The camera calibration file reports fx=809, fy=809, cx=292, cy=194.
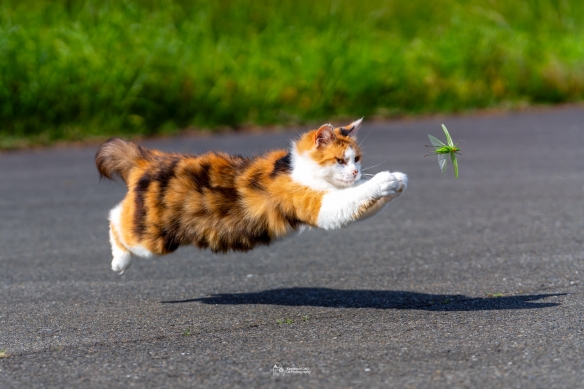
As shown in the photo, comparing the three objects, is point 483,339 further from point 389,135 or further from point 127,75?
point 127,75

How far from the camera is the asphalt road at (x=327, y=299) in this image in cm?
392

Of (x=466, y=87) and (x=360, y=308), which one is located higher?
(x=466, y=87)

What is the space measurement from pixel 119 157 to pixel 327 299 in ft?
5.58

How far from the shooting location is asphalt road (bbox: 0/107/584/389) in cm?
392

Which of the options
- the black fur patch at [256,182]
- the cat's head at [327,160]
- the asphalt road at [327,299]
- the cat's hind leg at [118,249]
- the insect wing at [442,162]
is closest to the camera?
the asphalt road at [327,299]

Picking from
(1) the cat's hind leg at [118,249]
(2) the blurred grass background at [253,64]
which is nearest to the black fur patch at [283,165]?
(1) the cat's hind leg at [118,249]

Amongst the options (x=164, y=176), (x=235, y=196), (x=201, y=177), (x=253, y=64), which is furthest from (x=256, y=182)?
(x=253, y=64)

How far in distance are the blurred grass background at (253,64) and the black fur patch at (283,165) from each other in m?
7.96

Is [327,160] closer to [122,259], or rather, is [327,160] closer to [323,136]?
[323,136]

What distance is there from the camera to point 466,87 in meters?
15.2

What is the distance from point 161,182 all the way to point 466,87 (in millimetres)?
11059

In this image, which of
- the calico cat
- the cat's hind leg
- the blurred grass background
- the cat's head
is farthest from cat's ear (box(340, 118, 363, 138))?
the blurred grass background

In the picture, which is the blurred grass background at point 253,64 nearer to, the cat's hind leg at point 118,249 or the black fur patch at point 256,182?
the cat's hind leg at point 118,249

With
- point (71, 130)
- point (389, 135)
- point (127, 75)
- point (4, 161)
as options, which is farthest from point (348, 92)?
point (4, 161)
